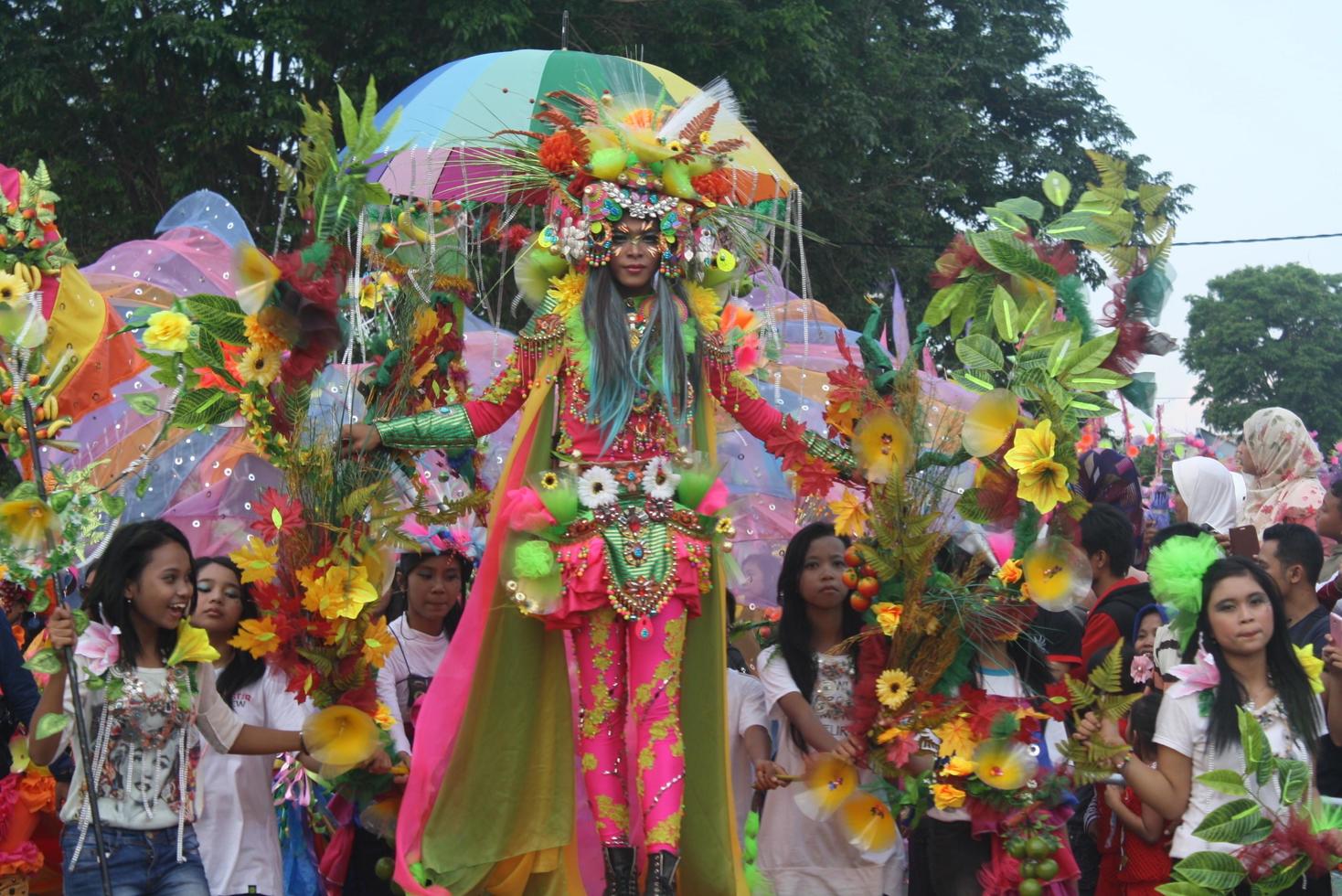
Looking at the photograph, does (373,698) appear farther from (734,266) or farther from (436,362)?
(734,266)

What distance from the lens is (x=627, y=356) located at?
5180mm

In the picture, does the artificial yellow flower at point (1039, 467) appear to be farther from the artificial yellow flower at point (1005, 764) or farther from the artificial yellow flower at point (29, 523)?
the artificial yellow flower at point (29, 523)

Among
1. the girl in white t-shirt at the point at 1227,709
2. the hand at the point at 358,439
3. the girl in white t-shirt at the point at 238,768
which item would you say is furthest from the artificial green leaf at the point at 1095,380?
the girl in white t-shirt at the point at 238,768

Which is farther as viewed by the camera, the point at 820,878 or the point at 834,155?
the point at 834,155

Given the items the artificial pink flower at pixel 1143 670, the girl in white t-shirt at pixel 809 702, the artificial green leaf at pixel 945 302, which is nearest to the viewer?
the artificial green leaf at pixel 945 302

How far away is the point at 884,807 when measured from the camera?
5133 millimetres

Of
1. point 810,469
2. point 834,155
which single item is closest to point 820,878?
point 810,469

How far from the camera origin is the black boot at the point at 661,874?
480cm

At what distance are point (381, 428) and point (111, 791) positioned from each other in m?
1.31

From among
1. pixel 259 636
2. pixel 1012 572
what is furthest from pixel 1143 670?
pixel 259 636

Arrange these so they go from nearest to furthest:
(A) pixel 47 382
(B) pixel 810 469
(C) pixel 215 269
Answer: (A) pixel 47 382
(B) pixel 810 469
(C) pixel 215 269

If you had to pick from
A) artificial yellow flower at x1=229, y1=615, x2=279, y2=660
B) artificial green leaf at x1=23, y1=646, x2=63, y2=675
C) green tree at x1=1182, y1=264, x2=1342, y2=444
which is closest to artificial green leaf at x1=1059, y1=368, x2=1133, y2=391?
artificial yellow flower at x1=229, y1=615, x2=279, y2=660

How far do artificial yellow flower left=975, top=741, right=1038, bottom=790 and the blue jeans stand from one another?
2224mm

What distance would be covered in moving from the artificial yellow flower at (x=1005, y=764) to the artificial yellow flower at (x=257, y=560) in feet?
7.00
